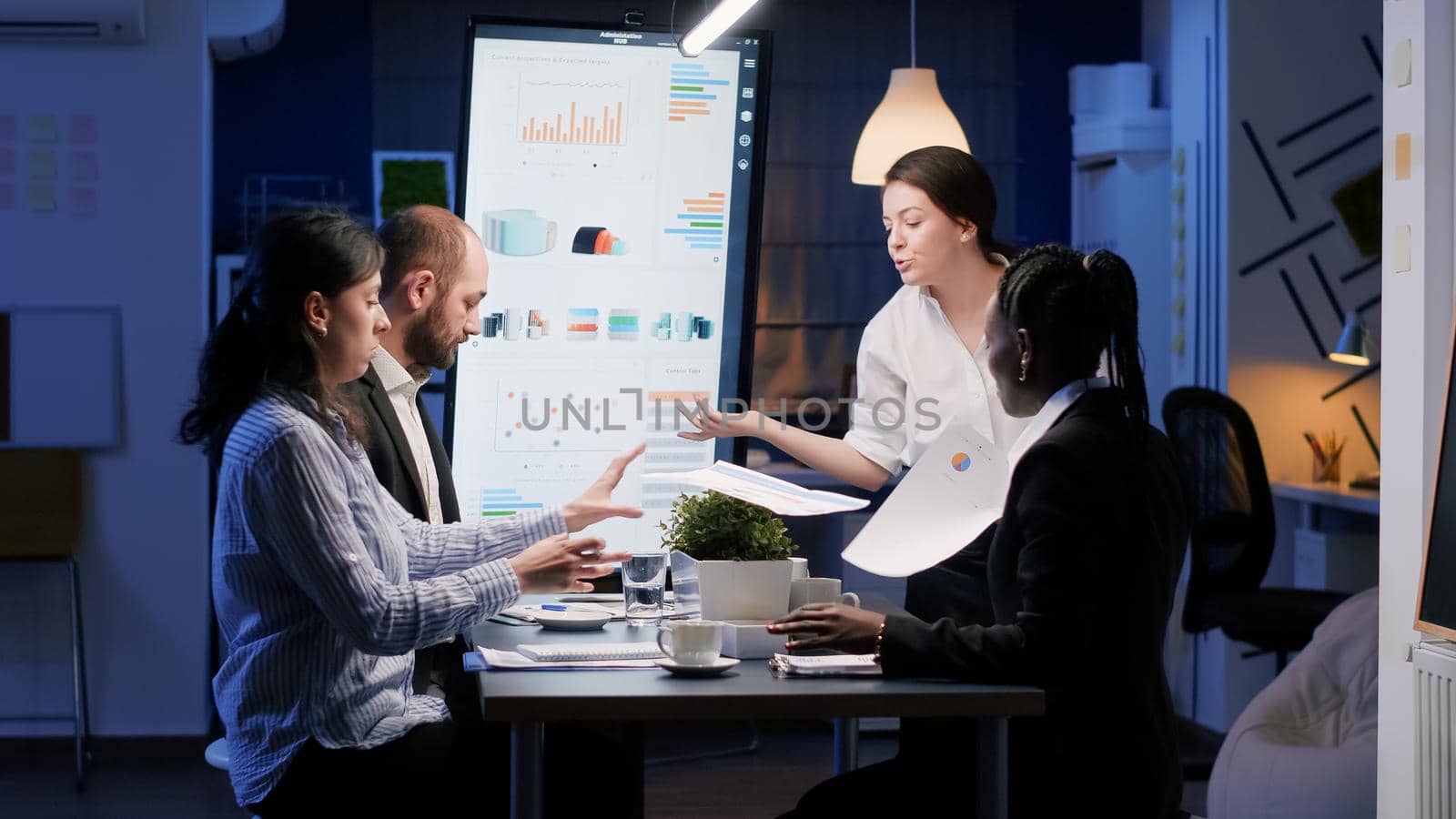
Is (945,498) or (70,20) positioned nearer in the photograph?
(945,498)

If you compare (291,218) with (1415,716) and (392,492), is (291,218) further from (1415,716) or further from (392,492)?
(1415,716)

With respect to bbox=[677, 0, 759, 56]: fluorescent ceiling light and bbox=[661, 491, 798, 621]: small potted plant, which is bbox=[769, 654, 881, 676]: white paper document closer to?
bbox=[661, 491, 798, 621]: small potted plant

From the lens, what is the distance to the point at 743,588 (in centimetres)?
210

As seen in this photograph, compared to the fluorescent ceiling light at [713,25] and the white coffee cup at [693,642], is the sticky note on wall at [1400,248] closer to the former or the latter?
the fluorescent ceiling light at [713,25]

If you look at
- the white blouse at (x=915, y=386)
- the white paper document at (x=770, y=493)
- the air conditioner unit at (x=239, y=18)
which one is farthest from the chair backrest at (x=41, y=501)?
the white paper document at (x=770, y=493)

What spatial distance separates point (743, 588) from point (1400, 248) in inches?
50.8

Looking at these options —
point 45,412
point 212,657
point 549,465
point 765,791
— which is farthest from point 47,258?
point 765,791

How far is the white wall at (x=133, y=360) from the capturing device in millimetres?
4871

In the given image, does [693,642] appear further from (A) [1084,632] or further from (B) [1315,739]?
(B) [1315,739]

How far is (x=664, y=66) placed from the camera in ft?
10.5

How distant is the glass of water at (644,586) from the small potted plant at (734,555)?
0.17 metres

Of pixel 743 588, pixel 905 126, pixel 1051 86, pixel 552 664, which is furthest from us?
pixel 1051 86

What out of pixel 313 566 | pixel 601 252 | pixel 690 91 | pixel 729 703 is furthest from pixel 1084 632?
pixel 690 91

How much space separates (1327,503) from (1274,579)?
21.8 inches
